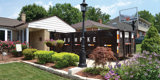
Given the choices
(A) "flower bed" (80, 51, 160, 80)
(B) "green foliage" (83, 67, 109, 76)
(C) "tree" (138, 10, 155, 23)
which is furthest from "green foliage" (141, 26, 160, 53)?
(C) "tree" (138, 10, 155, 23)

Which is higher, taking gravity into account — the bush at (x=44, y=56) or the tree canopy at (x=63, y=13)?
the tree canopy at (x=63, y=13)

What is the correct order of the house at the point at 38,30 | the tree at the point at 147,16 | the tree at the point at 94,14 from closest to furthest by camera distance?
the house at the point at 38,30, the tree at the point at 94,14, the tree at the point at 147,16

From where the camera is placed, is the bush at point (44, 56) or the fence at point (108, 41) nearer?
the bush at point (44, 56)

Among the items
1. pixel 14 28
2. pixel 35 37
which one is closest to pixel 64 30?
pixel 35 37

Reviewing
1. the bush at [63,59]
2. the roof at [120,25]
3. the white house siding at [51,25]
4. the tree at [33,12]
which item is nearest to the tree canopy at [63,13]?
the tree at [33,12]

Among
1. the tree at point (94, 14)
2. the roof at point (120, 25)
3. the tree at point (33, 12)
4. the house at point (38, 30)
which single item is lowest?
the house at point (38, 30)

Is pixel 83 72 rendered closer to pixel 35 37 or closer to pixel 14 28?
pixel 35 37

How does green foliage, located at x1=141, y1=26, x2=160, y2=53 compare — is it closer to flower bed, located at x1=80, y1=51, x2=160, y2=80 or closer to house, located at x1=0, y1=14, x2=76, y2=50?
flower bed, located at x1=80, y1=51, x2=160, y2=80

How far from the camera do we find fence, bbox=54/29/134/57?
23.6 feet

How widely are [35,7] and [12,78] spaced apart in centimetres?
3015

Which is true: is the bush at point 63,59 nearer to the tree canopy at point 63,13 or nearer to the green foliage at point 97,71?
the green foliage at point 97,71

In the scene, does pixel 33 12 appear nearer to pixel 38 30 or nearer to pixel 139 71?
Result: pixel 38 30

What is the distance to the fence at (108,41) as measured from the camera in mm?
7182

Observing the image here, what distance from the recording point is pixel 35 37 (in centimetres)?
1425
